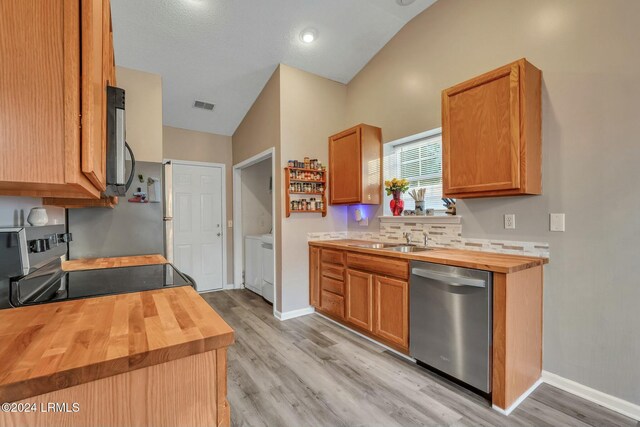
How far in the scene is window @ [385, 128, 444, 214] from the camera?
299cm

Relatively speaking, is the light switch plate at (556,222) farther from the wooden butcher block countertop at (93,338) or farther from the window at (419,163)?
the wooden butcher block countertop at (93,338)

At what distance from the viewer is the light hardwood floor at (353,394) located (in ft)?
5.80

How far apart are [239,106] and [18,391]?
13.3 ft

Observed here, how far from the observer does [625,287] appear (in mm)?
1807

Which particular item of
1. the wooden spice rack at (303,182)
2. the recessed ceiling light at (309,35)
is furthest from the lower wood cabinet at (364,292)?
the recessed ceiling light at (309,35)

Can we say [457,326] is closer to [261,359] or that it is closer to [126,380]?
[261,359]

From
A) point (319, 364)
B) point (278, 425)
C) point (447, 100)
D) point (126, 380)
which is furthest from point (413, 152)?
point (126, 380)

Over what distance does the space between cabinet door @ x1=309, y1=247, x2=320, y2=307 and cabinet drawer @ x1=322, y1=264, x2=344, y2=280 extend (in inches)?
5.2

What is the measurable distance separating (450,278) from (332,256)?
1.43m

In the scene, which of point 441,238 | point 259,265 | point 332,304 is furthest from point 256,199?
point 441,238

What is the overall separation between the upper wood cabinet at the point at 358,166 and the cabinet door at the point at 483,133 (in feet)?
3.30

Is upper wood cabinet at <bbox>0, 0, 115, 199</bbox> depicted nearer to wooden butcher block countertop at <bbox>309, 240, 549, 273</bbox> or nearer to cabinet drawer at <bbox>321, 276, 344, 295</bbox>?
wooden butcher block countertop at <bbox>309, 240, 549, 273</bbox>

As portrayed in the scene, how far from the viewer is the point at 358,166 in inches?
130

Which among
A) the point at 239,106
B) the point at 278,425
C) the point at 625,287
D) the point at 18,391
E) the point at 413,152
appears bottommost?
the point at 278,425
